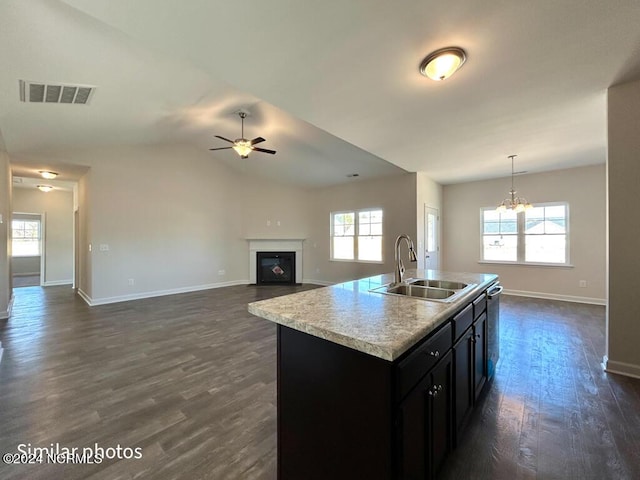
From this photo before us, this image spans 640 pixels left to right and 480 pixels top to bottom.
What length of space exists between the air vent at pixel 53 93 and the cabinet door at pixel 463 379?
14.7 feet

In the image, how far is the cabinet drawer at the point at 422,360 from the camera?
1.06 metres

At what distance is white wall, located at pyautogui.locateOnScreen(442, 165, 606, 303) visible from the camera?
5141 millimetres

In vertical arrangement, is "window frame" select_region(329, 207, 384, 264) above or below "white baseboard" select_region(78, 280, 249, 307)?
above

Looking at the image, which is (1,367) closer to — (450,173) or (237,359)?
(237,359)

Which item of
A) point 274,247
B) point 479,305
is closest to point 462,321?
point 479,305

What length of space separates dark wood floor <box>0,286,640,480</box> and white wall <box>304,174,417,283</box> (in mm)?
2784

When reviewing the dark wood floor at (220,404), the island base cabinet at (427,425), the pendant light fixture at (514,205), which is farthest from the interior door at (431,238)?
the island base cabinet at (427,425)

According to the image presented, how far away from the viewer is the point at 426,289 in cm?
215

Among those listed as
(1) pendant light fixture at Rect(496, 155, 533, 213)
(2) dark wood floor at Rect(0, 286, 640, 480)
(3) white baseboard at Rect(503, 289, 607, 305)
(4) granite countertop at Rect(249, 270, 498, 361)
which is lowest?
(2) dark wood floor at Rect(0, 286, 640, 480)

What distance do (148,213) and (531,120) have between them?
6827 mm

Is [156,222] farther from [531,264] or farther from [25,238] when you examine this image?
[531,264]

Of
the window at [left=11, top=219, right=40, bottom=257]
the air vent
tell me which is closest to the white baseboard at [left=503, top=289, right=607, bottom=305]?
the air vent

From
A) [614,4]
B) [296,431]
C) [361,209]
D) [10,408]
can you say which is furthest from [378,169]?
[10,408]

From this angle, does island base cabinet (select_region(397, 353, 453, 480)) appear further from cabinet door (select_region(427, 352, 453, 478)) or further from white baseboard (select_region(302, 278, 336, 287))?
white baseboard (select_region(302, 278, 336, 287))
